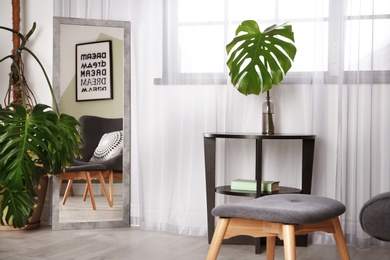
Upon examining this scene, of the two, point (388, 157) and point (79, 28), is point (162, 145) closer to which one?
point (79, 28)

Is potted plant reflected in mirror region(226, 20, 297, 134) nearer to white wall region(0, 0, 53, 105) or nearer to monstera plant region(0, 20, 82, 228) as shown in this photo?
monstera plant region(0, 20, 82, 228)

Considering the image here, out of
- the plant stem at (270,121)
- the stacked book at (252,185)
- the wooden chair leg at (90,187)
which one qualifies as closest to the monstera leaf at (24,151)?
the wooden chair leg at (90,187)

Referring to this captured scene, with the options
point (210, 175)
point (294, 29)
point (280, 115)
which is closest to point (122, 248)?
point (210, 175)

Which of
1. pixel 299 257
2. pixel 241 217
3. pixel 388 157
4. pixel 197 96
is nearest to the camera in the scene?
pixel 241 217

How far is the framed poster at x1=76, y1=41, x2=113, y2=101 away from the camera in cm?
412

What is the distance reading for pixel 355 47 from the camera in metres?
3.67

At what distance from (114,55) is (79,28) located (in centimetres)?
28

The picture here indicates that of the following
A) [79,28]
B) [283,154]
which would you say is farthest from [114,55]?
[283,154]

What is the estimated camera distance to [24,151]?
3322 millimetres

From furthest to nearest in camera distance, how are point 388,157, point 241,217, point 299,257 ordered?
point 388,157 → point 299,257 → point 241,217

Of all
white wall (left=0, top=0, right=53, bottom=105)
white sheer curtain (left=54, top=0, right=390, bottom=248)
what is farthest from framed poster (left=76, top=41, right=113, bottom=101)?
white wall (left=0, top=0, right=53, bottom=105)

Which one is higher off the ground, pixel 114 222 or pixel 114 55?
pixel 114 55

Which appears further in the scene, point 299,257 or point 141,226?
point 141,226

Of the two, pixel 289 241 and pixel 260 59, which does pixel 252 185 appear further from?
pixel 289 241
